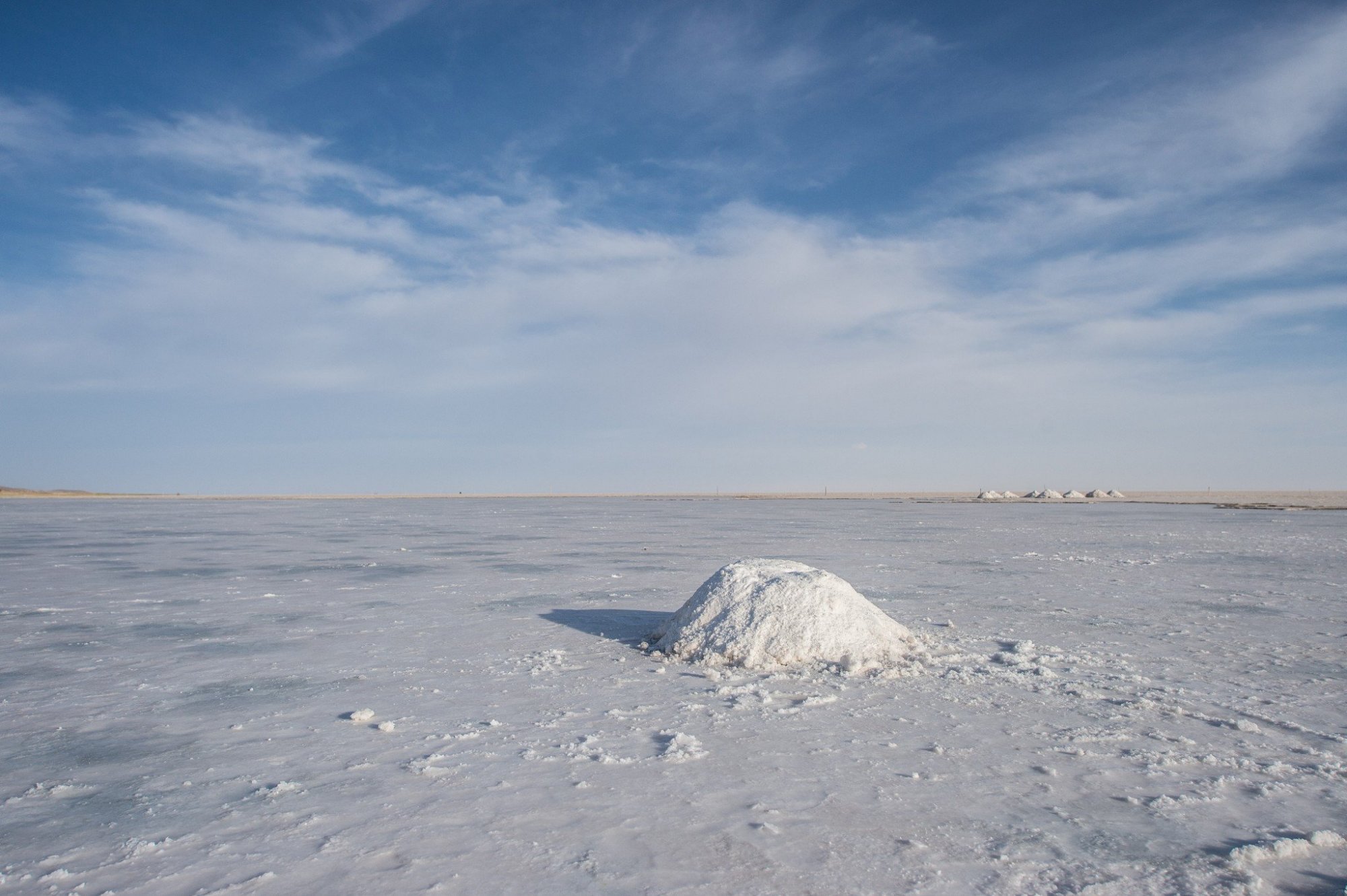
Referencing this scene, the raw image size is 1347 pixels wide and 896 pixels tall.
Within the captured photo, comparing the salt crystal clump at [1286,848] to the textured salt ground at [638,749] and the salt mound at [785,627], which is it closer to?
the textured salt ground at [638,749]

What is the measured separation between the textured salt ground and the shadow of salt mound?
78 mm

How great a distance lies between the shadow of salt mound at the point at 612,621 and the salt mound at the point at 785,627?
2.35 ft

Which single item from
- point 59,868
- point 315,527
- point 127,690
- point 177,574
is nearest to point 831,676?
point 59,868

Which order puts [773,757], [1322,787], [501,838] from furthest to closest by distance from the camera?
[773,757] < [1322,787] < [501,838]

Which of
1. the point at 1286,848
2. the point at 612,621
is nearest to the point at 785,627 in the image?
the point at 612,621

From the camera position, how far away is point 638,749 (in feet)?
14.9

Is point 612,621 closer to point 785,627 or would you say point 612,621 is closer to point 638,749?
point 785,627

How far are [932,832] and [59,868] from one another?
3522mm

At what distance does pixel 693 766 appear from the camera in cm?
429

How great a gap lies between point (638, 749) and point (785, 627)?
7.79ft

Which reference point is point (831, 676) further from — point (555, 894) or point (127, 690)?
point (127, 690)

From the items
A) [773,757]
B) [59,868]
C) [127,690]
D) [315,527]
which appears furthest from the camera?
[315,527]

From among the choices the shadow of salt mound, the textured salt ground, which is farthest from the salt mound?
the shadow of salt mound

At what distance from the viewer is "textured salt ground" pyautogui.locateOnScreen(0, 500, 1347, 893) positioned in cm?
324
